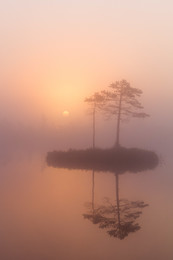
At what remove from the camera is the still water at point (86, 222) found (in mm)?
7418

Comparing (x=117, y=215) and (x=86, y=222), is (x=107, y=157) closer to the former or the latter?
(x=117, y=215)

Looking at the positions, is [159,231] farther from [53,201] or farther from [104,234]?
[53,201]

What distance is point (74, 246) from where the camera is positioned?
25.2ft

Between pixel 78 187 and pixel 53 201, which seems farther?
pixel 78 187

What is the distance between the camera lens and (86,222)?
9961 mm

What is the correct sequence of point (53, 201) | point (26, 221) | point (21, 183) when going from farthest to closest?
point (21, 183) < point (53, 201) < point (26, 221)

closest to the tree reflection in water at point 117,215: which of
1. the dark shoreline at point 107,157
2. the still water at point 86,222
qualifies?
the still water at point 86,222

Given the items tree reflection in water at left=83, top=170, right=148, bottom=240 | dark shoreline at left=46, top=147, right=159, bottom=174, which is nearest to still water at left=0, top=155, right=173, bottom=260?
tree reflection in water at left=83, top=170, right=148, bottom=240

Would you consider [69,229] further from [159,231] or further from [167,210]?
[167,210]

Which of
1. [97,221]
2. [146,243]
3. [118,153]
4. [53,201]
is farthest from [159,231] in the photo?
[118,153]

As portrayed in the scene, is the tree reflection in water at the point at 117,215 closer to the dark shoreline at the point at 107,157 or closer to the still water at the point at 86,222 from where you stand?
the still water at the point at 86,222

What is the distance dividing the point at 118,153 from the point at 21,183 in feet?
58.6

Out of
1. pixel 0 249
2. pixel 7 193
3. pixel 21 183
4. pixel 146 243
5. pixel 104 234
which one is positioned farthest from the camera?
pixel 21 183

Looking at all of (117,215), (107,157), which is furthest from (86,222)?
(107,157)
